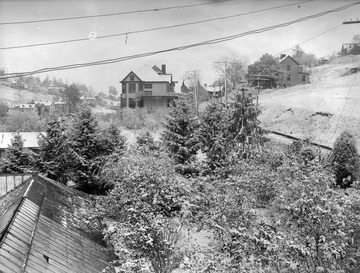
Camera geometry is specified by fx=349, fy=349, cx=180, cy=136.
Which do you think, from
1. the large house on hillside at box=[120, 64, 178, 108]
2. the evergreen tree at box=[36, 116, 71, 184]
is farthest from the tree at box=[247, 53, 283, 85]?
the evergreen tree at box=[36, 116, 71, 184]

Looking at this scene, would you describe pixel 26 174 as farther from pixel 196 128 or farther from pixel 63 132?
pixel 196 128

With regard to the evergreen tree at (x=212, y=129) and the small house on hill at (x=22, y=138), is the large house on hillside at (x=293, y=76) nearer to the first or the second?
the evergreen tree at (x=212, y=129)

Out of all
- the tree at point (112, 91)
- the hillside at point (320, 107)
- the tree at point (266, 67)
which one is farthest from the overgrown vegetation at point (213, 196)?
the tree at point (112, 91)

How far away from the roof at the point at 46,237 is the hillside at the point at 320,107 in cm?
1724

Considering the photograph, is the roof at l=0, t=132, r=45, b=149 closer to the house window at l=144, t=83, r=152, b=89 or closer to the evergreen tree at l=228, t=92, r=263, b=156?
the house window at l=144, t=83, r=152, b=89

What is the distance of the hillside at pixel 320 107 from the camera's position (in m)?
28.3

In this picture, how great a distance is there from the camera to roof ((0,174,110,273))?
6.86 m

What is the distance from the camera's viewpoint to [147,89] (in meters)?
38.8

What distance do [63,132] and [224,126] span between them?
33.2ft

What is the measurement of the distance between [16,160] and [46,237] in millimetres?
15084

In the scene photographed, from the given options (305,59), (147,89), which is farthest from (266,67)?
(147,89)

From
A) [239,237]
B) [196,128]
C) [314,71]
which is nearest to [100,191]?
[196,128]

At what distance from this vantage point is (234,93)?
22375 millimetres

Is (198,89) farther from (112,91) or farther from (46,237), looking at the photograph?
Answer: (46,237)
